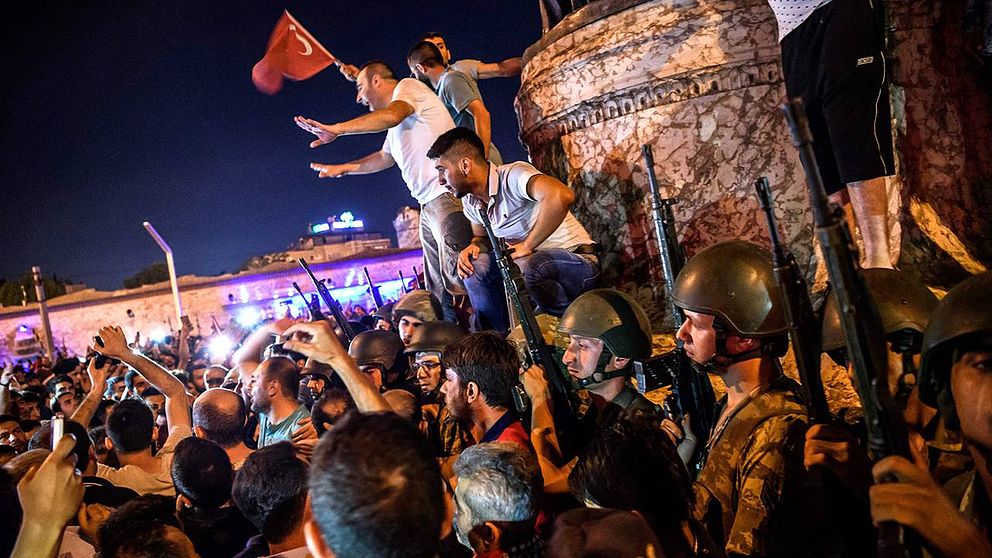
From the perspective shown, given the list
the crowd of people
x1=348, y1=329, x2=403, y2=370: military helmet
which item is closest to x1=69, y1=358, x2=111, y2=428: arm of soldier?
the crowd of people

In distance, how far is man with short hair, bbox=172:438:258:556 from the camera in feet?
12.2

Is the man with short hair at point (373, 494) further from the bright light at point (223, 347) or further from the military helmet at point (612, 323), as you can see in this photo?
the bright light at point (223, 347)

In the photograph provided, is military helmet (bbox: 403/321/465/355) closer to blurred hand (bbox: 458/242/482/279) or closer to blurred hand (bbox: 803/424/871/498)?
blurred hand (bbox: 458/242/482/279)

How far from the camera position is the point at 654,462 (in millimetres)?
2432

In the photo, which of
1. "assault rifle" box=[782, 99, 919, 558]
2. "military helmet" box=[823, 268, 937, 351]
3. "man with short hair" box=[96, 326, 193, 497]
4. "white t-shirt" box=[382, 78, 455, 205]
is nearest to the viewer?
"assault rifle" box=[782, 99, 919, 558]

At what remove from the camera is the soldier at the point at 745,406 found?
2541 mm

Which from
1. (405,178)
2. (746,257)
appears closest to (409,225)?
(405,178)

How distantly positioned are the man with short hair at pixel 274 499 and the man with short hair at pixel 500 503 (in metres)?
0.84

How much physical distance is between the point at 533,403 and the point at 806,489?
1.80 m

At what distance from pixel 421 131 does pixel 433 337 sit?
2.07 metres

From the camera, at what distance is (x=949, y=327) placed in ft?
6.44

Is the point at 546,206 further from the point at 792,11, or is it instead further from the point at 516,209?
the point at 792,11

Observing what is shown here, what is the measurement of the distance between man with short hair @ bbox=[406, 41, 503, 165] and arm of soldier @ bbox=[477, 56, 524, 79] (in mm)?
471

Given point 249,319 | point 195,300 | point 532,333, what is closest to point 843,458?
point 532,333
